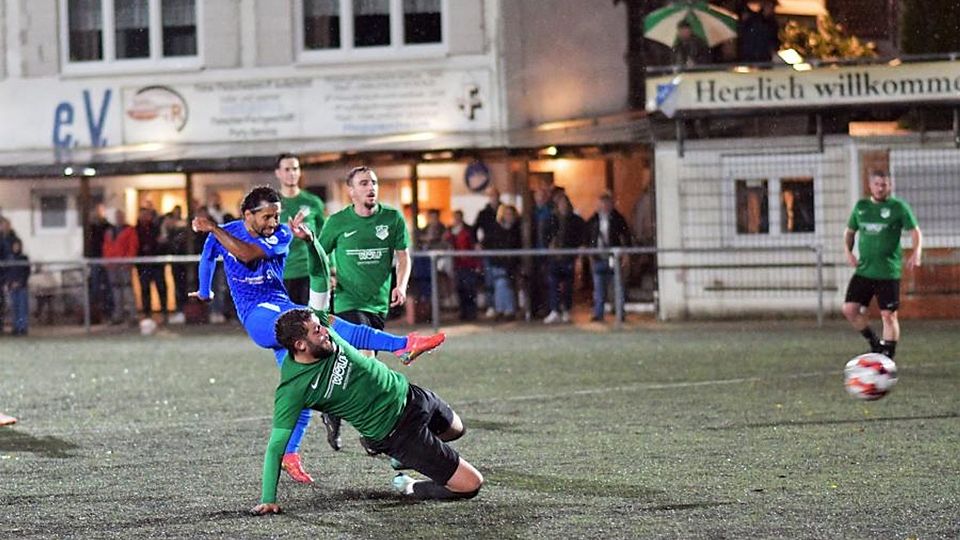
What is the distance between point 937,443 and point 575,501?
3139 mm

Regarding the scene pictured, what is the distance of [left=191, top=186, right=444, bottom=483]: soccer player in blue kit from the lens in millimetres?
9648

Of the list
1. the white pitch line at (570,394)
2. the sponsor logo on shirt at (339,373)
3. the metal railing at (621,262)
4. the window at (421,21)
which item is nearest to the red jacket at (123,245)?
the metal railing at (621,262)

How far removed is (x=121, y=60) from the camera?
95.8 feet

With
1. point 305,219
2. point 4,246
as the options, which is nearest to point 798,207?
A: point 4,246

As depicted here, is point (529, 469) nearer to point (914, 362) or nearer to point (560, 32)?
point (914, 362)

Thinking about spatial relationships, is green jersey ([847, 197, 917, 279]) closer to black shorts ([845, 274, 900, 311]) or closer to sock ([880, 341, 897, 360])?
black shorts ([845, 274, 900, 311])

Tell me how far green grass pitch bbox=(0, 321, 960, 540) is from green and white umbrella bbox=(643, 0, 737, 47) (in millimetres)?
6696

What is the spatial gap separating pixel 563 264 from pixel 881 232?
7372 mm

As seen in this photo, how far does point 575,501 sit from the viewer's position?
28.9ft

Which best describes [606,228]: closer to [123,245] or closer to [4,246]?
[123,245]

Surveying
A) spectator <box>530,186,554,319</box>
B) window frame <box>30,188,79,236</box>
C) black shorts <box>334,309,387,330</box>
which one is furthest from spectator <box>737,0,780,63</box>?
black shorts <box>334,309,387,330</box>

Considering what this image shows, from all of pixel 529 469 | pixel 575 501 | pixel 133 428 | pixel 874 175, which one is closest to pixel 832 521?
pixel 575 501

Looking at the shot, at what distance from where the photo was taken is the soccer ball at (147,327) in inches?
933

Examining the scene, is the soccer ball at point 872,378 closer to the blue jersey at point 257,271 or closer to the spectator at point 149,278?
the blue jersey at point 257,271
